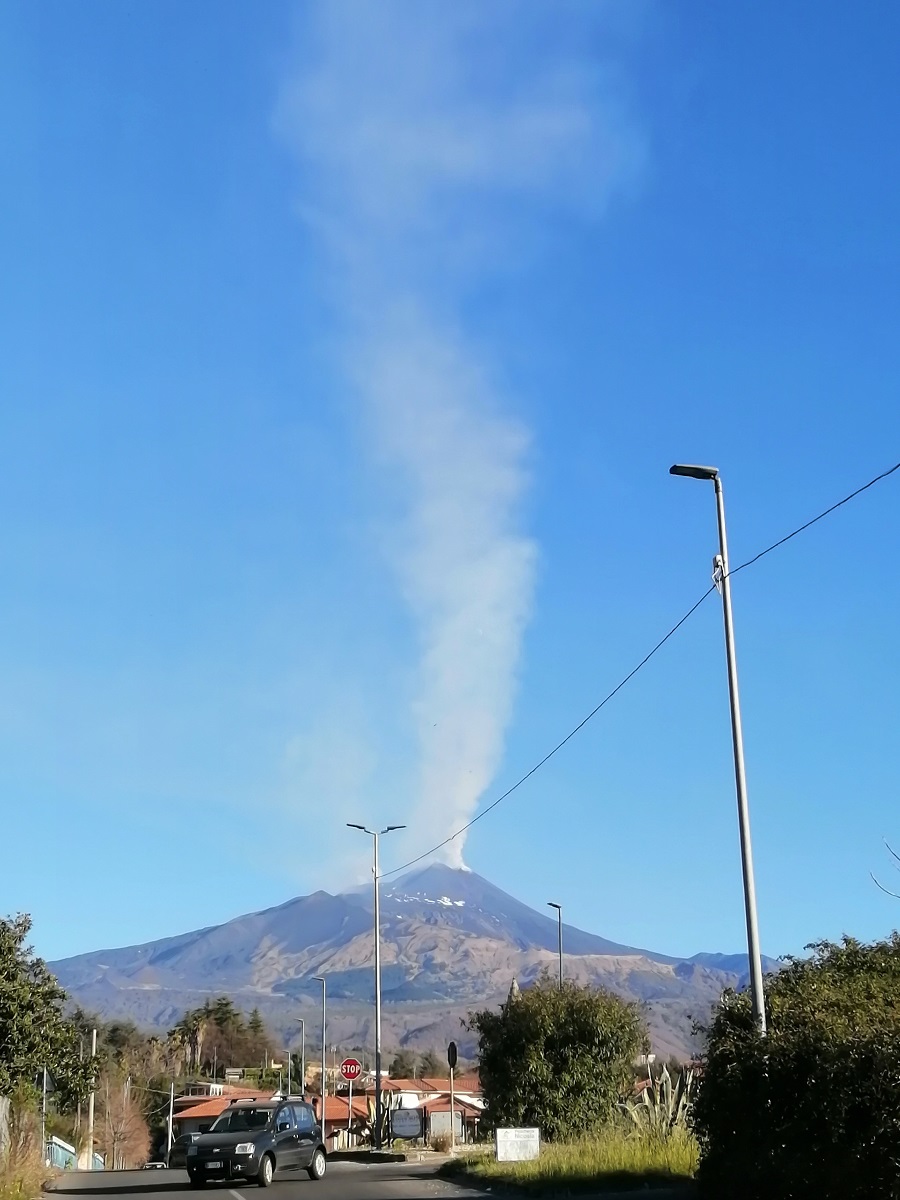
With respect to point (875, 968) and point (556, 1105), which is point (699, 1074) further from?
point (556, 1105)

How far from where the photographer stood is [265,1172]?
24250mm

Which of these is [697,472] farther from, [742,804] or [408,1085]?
[408,1085]

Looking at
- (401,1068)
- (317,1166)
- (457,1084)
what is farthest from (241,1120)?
(401,1068)

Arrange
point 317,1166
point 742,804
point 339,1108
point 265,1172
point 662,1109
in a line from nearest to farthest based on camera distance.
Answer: point 742,804
point 265,1172
point 662,1109
point 317,1166
point 339,1108

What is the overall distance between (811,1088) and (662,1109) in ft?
40.1

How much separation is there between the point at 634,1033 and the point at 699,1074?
38.8 ft

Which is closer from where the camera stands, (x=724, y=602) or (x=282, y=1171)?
(x=724, y=602)

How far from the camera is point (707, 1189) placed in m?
16.1

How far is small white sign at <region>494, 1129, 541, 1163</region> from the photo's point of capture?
23531 millimetres

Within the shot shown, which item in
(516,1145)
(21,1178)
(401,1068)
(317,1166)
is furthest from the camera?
(401,1068)

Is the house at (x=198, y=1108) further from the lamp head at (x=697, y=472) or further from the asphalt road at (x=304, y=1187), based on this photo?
the lamp head at (x=697, y=472)

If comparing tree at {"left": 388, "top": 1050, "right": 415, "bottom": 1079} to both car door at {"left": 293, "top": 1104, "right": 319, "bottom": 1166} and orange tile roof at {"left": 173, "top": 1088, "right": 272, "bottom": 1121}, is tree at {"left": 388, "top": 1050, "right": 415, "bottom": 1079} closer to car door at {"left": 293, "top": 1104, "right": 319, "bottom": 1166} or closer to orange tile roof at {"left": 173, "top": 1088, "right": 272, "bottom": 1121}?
orange tile roof at {"left": 173, "top": 1088, "right": 272, "bottom": 1121}

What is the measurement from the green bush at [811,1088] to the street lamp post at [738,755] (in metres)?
0.43

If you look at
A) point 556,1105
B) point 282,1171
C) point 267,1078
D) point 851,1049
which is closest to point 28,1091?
point 282,1171
